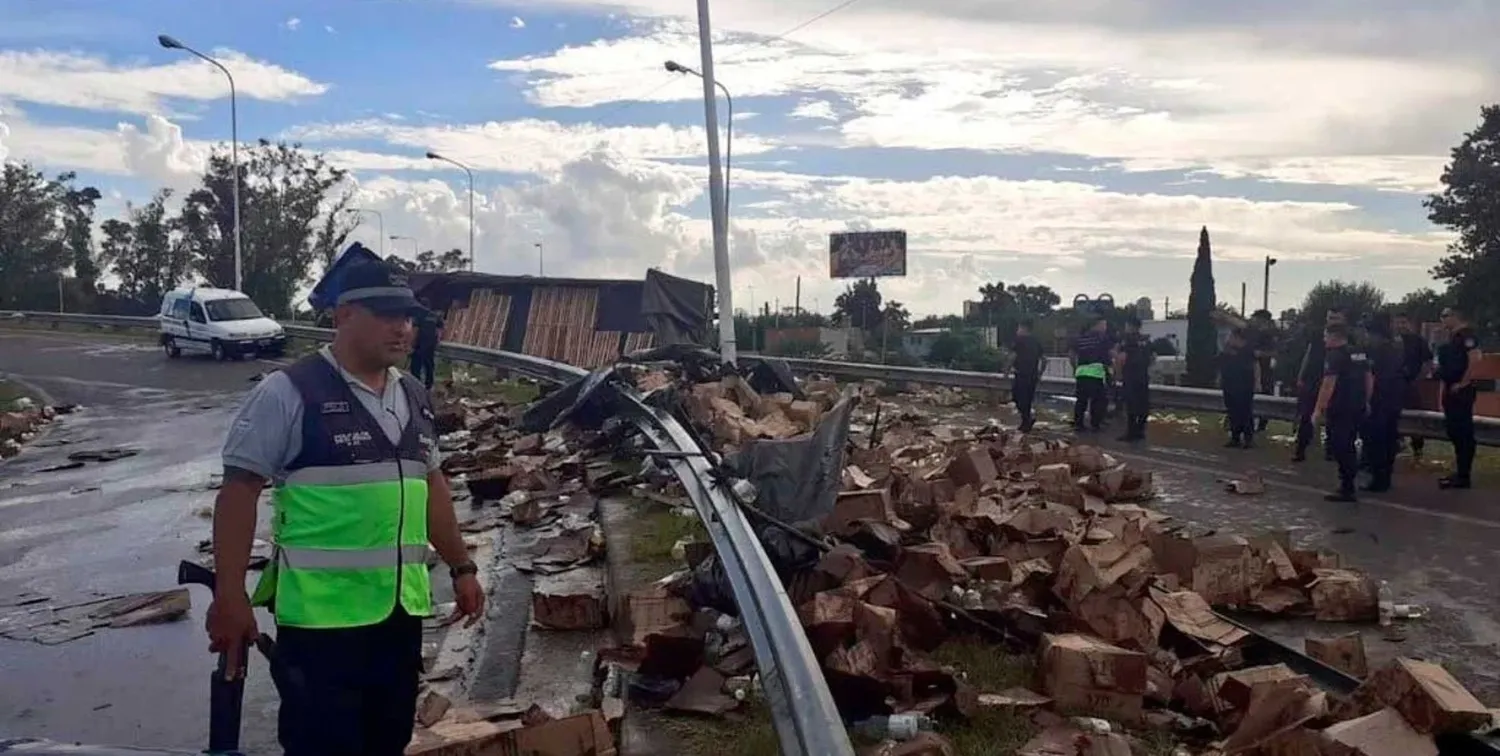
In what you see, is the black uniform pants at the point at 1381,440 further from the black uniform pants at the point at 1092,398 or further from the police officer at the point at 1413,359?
the black uniform pants at the point at 1092,398

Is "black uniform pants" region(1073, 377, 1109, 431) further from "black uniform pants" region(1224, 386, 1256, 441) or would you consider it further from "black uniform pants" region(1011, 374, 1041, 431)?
"black uniform pants" region(1224, 386, 1256, 441)

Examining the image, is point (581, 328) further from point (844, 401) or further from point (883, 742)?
point (883, 742)

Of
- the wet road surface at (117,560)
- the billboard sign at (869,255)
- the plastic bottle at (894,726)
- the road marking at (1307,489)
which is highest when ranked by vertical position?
the billboard sign at (869,255)

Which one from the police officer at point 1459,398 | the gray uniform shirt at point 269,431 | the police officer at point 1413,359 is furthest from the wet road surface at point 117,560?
the police officer at point 1413,359

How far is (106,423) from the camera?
18.5 metres

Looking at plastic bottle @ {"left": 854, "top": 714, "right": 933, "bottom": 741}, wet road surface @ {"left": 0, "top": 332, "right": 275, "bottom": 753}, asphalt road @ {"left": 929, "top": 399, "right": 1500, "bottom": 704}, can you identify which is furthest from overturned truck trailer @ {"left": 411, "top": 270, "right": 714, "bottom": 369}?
plastic bottle @ {"left": 854, "top": 714, "right": 933, "bottom": 741}

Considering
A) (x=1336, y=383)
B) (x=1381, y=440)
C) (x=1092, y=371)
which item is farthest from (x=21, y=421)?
(x=1381, y=440)

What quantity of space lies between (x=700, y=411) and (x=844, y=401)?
411 cm

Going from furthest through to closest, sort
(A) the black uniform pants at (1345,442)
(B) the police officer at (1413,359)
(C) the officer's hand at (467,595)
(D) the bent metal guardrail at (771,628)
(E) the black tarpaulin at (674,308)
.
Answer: (E) the black tarpaulin at (674,308)
(B) the police officer at (1413,359)
(A) the black uniform pants at (1345,442)
(C) the officer's hand at (467,595)
(D) the bent metal guardrail at (771,628)

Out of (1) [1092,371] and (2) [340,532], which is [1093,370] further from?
(2) [340,532]

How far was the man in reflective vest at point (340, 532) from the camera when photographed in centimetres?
373

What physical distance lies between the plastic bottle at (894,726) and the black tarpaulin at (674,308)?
2340 cm

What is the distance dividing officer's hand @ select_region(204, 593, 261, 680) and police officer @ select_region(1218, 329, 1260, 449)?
43.9 feet

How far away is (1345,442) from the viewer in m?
11.1
